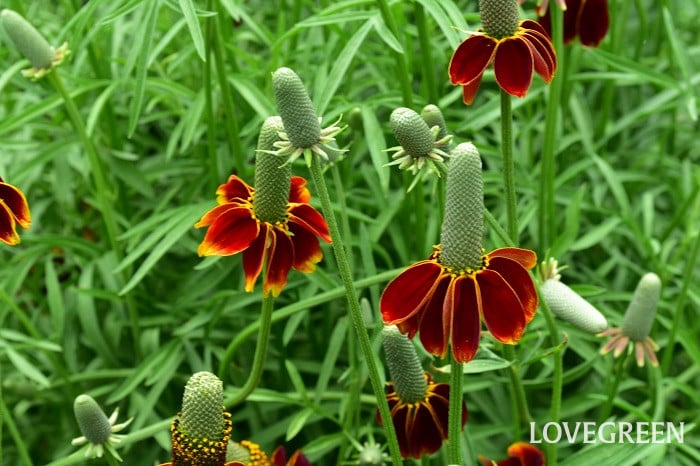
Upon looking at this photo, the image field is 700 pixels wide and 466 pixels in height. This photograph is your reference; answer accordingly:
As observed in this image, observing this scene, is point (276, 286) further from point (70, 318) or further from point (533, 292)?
point (70, 318)

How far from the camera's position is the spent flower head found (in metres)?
1.10

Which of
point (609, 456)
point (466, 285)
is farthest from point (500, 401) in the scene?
point (466, 285)

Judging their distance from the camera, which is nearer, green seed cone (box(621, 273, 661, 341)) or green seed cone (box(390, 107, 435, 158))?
green seed cone (box(390, 107, 435, 158))

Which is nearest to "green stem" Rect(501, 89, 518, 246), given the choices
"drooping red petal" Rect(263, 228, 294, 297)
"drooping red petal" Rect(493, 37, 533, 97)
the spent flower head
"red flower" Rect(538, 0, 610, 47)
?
"drooping red petal" Rect(493, 37, 533, 97)

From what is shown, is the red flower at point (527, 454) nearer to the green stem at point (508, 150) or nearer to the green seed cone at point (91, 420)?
the green stem at point (508, 150)

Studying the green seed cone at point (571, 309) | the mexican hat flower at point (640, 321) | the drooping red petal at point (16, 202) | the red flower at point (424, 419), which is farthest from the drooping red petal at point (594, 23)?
the drooping red petal at point (16, 202)

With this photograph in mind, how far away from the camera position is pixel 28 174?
173 centimetres

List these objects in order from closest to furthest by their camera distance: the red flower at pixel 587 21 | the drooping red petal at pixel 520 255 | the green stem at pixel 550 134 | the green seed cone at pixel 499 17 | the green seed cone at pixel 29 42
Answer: the drooping red petal at pixel 520 255, the green seed cone at pixel 499 17, the green seed cone at pixel 29 42, the green stem at pixel 550 134, the red flower at pixel 587 21

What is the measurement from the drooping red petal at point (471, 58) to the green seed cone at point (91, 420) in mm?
530

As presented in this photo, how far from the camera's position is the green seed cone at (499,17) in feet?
3.53

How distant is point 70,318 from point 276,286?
2.64 feet

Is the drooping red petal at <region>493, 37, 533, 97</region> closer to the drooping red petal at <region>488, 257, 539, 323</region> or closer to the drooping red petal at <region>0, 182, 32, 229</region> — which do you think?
the drooping red petal at <region>488, 257, 539, 323</region>

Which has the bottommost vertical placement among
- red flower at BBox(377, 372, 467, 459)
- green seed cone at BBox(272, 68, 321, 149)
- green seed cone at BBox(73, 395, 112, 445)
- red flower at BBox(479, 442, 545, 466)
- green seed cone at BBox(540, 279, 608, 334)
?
red flower at BBox(479, 442, 545, 466)

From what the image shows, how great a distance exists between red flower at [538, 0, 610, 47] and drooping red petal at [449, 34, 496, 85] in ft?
2.05
